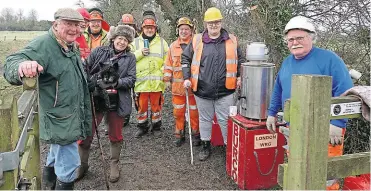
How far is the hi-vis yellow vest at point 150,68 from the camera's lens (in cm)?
606

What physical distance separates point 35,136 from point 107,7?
1909 centimetres

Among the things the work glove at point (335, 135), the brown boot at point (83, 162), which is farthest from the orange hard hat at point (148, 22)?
the work glove at point (335, 135)

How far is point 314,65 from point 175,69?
10.1 feet

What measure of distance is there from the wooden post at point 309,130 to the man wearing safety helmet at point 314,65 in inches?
35.3

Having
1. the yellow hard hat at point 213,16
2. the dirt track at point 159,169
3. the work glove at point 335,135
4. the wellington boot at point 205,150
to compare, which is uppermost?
the yellow hard hat at point 213,16

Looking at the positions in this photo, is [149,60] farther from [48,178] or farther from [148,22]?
[48,178]

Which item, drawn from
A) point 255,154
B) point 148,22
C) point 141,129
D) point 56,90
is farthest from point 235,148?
point 148,22

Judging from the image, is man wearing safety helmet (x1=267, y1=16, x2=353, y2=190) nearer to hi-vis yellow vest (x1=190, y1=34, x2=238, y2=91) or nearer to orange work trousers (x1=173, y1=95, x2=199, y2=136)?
hi-vis yellow vest (x1=190, y1=34, x2=238, y2=91)

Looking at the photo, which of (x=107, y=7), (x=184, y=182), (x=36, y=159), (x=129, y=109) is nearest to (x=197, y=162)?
(x=184, y=182)

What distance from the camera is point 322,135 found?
1920mm

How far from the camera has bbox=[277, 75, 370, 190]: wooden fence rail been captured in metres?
1.87

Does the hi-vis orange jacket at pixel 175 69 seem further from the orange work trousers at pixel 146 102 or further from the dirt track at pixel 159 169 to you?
the dirt track at pixel 159 169

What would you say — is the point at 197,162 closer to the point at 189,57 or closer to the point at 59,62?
the point at 189,57

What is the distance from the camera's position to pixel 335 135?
2785 millimetres
